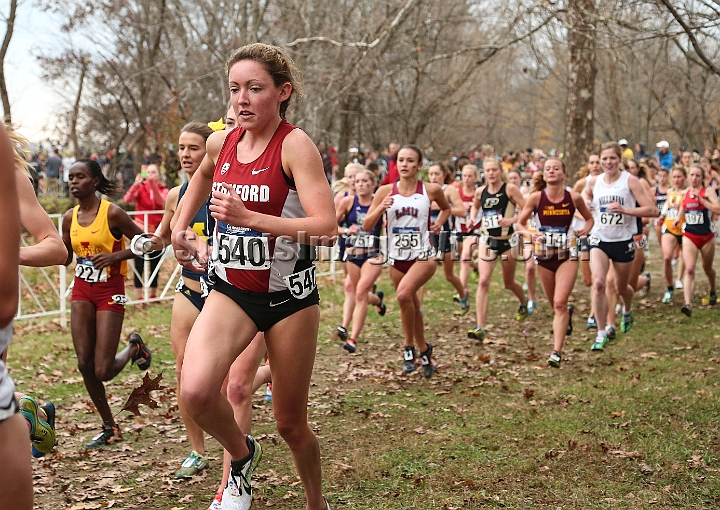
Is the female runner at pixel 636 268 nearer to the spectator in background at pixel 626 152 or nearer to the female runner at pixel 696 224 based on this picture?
the female runner at pixel 696 224

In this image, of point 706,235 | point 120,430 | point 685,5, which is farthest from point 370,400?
point 706,235

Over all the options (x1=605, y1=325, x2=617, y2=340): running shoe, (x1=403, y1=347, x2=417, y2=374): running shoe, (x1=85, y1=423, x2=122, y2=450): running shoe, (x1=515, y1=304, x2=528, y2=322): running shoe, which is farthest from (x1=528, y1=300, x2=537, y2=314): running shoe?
(x1=85, y1=423, x2=122, y2=450): running shoe

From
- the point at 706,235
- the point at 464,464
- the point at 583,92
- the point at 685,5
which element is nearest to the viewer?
the point at 464,464

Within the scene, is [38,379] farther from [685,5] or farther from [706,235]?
[706,235]

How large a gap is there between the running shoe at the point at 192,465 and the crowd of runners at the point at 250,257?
1 centimetres

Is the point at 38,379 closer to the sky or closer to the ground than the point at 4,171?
closer to the ground

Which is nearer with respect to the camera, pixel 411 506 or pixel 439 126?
pixel 411 506

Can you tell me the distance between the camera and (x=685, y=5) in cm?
714

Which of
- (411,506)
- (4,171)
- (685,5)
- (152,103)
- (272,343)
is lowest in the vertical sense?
(411,506)

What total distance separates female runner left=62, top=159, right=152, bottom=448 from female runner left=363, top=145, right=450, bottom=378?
2648 mm

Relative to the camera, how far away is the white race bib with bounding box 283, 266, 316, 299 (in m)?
3.73

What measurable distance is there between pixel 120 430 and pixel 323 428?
1546mm

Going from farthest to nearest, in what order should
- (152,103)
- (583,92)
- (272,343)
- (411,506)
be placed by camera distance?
(152,103) → (583,92) → (411,506) → (272,343)

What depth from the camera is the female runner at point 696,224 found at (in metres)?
10.9
